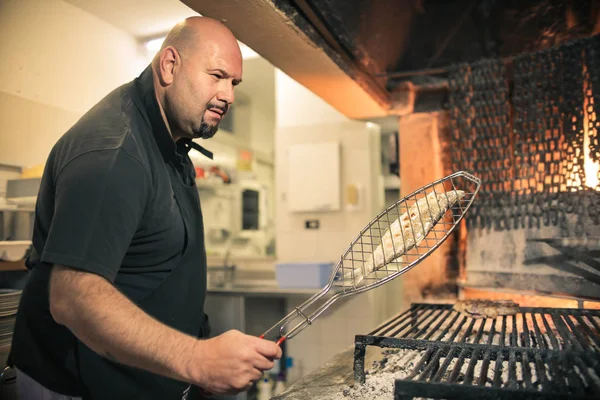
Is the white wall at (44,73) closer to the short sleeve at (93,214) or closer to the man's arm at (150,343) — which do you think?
the short sleeve at (93,214)

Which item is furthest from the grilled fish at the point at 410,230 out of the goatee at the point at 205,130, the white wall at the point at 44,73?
the white wall at the point at 44,73

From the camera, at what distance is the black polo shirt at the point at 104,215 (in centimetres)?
101

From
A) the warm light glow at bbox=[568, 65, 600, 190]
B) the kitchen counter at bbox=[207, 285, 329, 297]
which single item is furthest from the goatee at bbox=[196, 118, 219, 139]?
the kitchen counter at bbox=[207, 285, 329, 297]

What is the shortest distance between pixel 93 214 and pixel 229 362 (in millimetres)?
→ 425

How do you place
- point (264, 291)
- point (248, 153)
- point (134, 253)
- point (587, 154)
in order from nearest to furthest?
point (134, 253) < point (587, 154) < point (264, 291) < point (248, 153)

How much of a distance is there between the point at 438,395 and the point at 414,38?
1.63 m

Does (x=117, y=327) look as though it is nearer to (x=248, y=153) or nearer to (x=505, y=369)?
(x=505, y=369)

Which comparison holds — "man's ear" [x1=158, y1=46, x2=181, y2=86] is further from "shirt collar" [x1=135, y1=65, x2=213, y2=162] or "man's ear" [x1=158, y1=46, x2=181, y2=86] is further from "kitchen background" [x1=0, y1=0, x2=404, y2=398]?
"kitchen background" [x1=0, y1=0, x2=404, y2=398]

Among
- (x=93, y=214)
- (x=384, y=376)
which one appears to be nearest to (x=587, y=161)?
(x=384, y=376)

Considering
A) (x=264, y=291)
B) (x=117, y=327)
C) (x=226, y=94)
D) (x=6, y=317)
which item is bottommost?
(x=264, y=291)

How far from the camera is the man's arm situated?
0.97 metres

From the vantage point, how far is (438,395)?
0.96 m

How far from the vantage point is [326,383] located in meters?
1.40

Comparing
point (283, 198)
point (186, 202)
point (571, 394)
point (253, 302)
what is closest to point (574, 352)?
point (571, 394)
